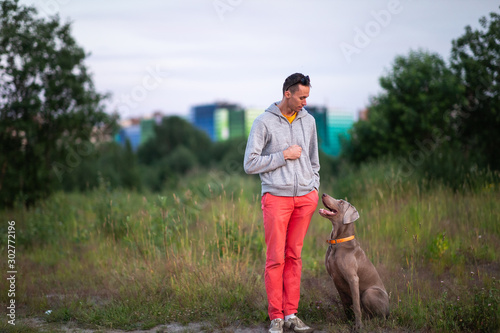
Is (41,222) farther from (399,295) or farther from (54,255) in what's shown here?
(399,295)

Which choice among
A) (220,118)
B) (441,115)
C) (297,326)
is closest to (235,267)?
(297,326)

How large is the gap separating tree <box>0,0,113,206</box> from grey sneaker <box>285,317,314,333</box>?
28.6 ft

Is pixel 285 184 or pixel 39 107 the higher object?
pixel 39 107

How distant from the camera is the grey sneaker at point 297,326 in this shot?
4207mm

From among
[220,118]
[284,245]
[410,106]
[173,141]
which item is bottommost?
[284,245]

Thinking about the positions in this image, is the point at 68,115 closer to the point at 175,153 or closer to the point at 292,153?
the point at 292,153

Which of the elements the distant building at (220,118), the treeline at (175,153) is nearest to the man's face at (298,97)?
the treeline at (175,153)

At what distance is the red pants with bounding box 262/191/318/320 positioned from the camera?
13.4ft

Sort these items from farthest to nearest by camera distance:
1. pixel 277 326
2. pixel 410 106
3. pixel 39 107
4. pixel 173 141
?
pixel 173 141
pixel 410 106
pixel 39 107
pixel 277 326

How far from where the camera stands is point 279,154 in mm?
4047

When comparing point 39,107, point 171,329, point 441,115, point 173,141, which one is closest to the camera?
point 171,329

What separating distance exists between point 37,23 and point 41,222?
18.4ft

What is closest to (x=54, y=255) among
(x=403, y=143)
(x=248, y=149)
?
(x=248, y=149)

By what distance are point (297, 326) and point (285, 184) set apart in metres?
1.36
